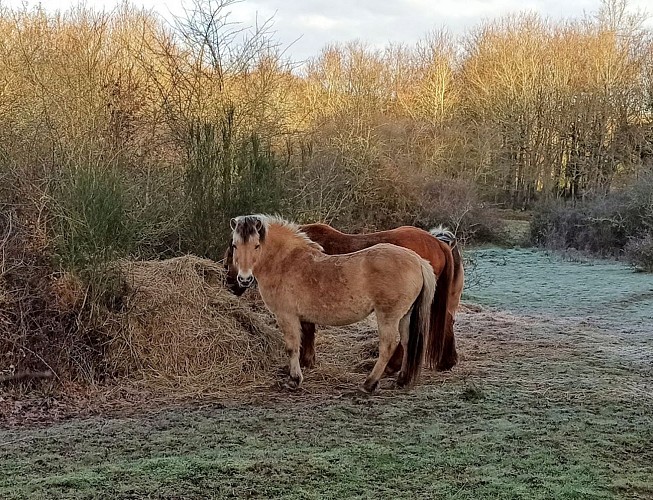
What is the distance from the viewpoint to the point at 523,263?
1625cm

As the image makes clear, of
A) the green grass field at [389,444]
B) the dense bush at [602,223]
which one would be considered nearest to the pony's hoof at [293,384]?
the green grass field at [389,444]

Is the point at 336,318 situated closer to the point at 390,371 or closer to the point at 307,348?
the point at 307,348

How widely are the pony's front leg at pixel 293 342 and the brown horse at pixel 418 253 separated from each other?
570 mm

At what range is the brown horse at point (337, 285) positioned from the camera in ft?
16.9

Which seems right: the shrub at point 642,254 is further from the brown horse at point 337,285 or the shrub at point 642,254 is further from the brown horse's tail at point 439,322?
the brown horse at point 337,285

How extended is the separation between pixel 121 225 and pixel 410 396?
9.86 ft

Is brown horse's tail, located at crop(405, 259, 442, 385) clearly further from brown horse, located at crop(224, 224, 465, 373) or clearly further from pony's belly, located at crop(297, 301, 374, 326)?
brown horse, located at crop(224, 224, 465, 373)

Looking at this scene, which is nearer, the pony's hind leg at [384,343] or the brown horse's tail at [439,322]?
the pony's hind leg at [384,343]

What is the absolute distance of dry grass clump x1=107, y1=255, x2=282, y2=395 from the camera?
5629mm

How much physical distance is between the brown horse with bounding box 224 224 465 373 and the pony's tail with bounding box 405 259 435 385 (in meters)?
0.56

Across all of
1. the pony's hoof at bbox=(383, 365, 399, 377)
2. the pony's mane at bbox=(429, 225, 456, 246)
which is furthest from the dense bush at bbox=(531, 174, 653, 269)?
the pony's hoof at bbox=(383, 365, 399, 377)

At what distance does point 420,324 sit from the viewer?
5297 mm

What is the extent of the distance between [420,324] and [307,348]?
49.1 inches

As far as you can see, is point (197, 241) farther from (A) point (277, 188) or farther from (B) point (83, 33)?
(B) point (83, 33)
